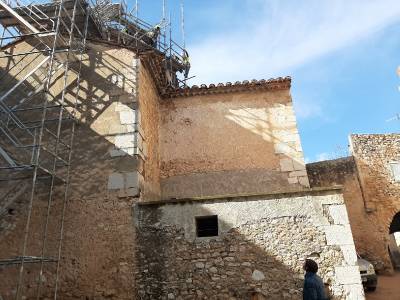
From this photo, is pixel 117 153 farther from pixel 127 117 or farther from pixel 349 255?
pixel 349 255

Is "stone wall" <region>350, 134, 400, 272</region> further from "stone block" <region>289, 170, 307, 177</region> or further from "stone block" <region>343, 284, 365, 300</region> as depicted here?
"stone block" <region>343, 284, 365, 300</region>

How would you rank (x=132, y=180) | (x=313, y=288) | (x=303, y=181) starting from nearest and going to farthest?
1. (x=313, y=288)
2. (x=132, y=180)
3. (x=303, y=181)

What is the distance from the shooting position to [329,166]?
1270cm

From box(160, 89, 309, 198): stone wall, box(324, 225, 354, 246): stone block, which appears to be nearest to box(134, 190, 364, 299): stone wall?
box(324, 225, 354, 246): stone block

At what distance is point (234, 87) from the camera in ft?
29.8

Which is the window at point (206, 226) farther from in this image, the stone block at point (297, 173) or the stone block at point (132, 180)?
the stone block at point (297, 173)

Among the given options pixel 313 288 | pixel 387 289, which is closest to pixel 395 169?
pixel 387 289

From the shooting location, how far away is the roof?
898 cm

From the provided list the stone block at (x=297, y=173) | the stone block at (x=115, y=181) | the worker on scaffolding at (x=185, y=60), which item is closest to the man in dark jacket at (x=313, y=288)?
the stone block at (x=115, y=181)

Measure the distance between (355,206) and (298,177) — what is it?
5.32 metres

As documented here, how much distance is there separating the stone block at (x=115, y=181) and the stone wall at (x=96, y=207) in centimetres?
2

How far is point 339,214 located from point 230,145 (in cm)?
349

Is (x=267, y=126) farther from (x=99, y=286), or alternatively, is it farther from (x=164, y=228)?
(x=99, y=286)

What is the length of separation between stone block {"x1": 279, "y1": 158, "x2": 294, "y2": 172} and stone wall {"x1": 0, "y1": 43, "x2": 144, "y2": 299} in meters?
3.46
